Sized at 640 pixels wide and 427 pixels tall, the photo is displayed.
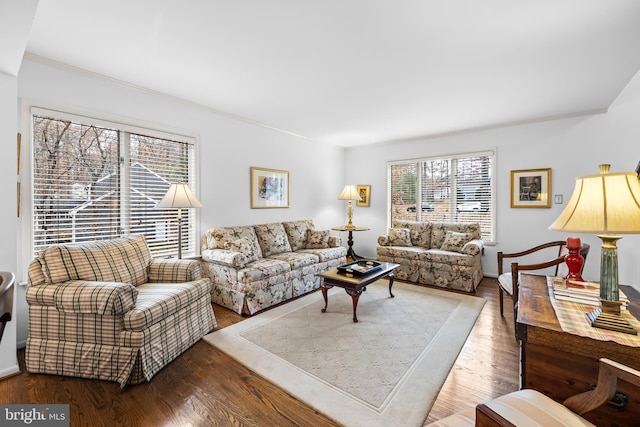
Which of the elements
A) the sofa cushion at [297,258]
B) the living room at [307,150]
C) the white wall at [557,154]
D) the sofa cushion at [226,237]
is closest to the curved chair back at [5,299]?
the living room at [307,150]

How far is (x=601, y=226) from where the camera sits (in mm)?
1135

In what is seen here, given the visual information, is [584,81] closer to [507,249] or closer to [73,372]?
[507,249]

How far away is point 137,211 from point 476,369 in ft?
11.7

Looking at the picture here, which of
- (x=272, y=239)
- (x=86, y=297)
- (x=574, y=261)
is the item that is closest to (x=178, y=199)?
(x=86, y=297)

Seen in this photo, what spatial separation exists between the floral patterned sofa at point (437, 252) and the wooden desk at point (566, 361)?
2.69 metres

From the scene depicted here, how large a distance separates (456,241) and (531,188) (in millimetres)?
1353

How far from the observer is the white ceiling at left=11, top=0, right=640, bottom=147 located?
74.1 inches

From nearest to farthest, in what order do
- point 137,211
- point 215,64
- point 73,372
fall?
1. point 73,372
2. point 215,64
3. point 137,211

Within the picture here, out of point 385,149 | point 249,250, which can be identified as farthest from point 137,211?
point 385,149

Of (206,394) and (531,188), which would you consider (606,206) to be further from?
(531,188)

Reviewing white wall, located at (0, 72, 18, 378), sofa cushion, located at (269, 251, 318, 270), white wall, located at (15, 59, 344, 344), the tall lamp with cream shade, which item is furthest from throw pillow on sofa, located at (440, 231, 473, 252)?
white wall, located at (0, 72, 18, 378)

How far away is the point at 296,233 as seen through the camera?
4.62 meters

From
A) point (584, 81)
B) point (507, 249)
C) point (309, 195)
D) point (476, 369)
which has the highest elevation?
point (584, 81)

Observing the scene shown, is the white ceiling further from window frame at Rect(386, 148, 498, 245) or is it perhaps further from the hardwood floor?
the hardwood floor
